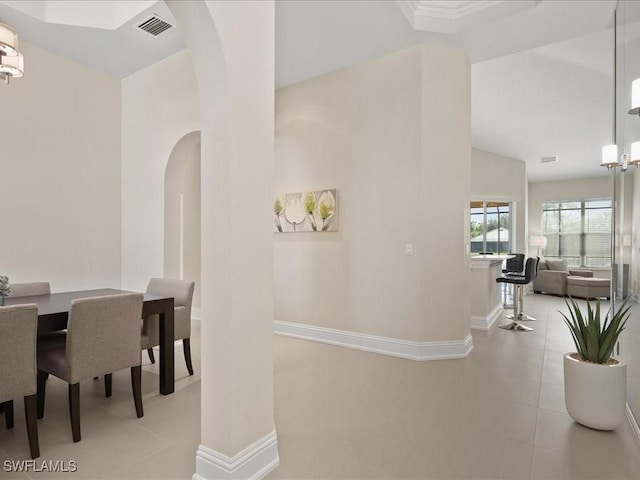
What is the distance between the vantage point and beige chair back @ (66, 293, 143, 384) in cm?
218

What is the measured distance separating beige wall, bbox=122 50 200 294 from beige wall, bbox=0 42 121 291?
166 mm

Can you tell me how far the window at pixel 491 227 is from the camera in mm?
9188

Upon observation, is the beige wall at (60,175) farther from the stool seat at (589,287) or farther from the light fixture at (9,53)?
the stool seat at (589,287)

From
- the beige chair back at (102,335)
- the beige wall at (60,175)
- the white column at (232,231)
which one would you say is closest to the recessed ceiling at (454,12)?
the white column at (232,231)

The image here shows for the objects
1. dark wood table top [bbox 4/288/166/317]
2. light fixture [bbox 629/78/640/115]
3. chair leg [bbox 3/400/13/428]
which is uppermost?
light fixture [bbox 629/78/640/115]

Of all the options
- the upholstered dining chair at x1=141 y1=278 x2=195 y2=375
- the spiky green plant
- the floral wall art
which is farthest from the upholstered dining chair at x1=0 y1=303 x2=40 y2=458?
the spiky green plant

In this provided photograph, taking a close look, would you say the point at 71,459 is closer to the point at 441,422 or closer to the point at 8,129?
the point at 441,422

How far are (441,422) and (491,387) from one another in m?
0.85

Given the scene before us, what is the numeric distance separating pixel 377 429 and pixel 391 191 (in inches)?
94.2

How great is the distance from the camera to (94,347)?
2268 mm

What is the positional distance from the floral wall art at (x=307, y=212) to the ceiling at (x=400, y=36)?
4.72ft

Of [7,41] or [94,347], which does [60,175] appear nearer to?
[7,41]

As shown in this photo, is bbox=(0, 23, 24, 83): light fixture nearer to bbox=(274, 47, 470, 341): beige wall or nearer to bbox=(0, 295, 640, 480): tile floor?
bbox=(0, 295, 640, 480): tile floor

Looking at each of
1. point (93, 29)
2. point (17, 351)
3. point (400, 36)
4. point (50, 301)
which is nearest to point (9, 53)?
point (93, 29)
